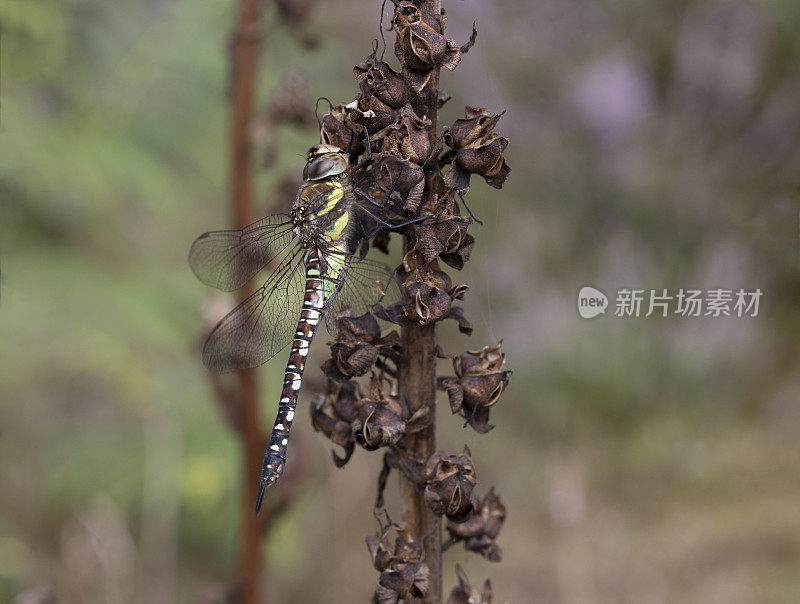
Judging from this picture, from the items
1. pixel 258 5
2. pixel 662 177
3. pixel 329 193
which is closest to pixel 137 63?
pixel 258 5

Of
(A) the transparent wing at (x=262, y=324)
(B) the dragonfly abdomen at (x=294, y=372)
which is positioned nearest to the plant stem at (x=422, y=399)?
(B) the dragonfly abdomen at (x=294, y=372)

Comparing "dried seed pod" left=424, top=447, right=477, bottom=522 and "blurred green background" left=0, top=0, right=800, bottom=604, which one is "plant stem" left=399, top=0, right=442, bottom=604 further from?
"blurred green background" left=0, top=0, right=800, bottom=604

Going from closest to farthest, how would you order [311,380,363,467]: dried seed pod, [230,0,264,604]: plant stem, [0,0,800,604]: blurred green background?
[311,380,363,467]: dried seed pod → [230,0,264,604]: plant stem → [0,0,800,604]: blurred green background

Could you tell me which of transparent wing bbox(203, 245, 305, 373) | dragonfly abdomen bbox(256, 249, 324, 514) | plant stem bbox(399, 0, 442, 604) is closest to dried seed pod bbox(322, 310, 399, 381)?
plant stem bbox(399, 0, 442, 604)

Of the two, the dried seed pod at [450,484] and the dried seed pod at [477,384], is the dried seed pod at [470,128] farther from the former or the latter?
the dried seed pod at [450,484]

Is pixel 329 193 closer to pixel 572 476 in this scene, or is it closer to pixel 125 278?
pixel 125 278

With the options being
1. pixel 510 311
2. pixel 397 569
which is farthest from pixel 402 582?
pixel 510 311

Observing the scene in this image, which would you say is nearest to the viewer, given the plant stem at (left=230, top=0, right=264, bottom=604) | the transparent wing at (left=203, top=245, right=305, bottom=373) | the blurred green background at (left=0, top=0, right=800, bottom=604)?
the transparent wing at (left=203, top=245, right=305, bottom=373)
